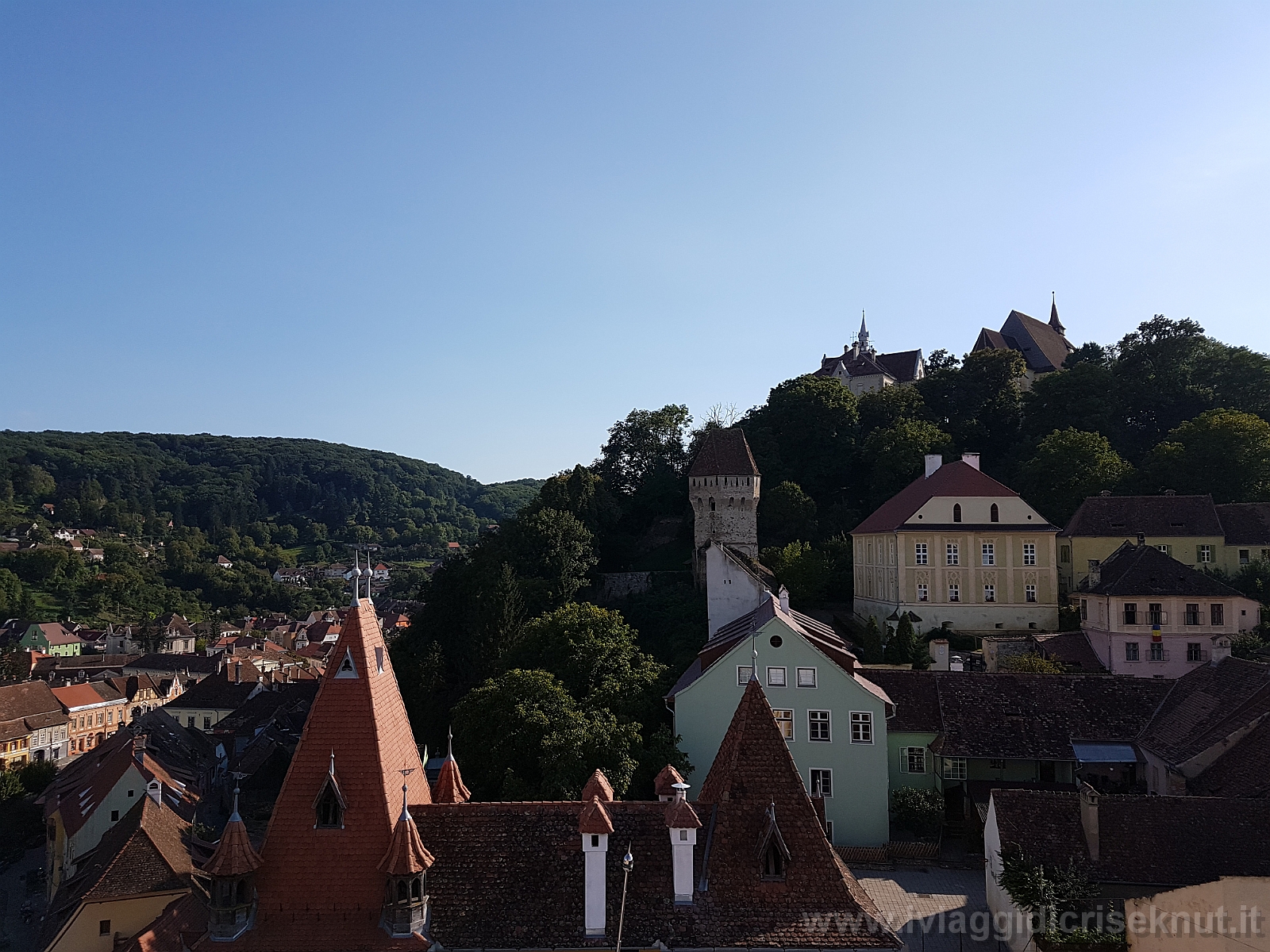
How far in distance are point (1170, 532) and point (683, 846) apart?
136 feet

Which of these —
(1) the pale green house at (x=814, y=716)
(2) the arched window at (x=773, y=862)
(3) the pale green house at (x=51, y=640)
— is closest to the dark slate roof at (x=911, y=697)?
(1) the pale green house at (x=814, y=716)

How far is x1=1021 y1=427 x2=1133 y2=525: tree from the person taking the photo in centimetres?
5241

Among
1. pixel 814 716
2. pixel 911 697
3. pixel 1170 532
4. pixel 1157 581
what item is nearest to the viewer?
pixel 814 716

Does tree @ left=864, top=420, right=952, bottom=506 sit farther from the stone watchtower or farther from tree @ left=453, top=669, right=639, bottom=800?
tree @ left=453, top=669, right=639, bottom=800

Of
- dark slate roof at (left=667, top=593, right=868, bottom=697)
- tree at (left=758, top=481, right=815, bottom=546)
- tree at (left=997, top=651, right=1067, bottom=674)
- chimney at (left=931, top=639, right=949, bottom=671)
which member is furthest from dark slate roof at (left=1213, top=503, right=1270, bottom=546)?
dark slate roof at (left=667, top=593, right=868, bottom=697)

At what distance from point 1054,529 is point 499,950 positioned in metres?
39.1

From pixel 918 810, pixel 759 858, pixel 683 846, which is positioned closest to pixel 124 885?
pixel 683 846

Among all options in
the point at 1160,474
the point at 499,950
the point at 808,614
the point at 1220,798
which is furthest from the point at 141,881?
the point at 1160,474

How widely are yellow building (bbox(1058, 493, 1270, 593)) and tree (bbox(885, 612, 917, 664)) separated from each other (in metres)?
12.8

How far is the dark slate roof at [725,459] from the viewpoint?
54.4m

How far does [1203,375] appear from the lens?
63375mm

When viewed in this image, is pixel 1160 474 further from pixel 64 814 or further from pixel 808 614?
pixel 64 814

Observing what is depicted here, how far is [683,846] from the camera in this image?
13.6 metres

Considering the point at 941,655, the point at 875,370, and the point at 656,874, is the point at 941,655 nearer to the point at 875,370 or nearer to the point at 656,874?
the point at 656,874
